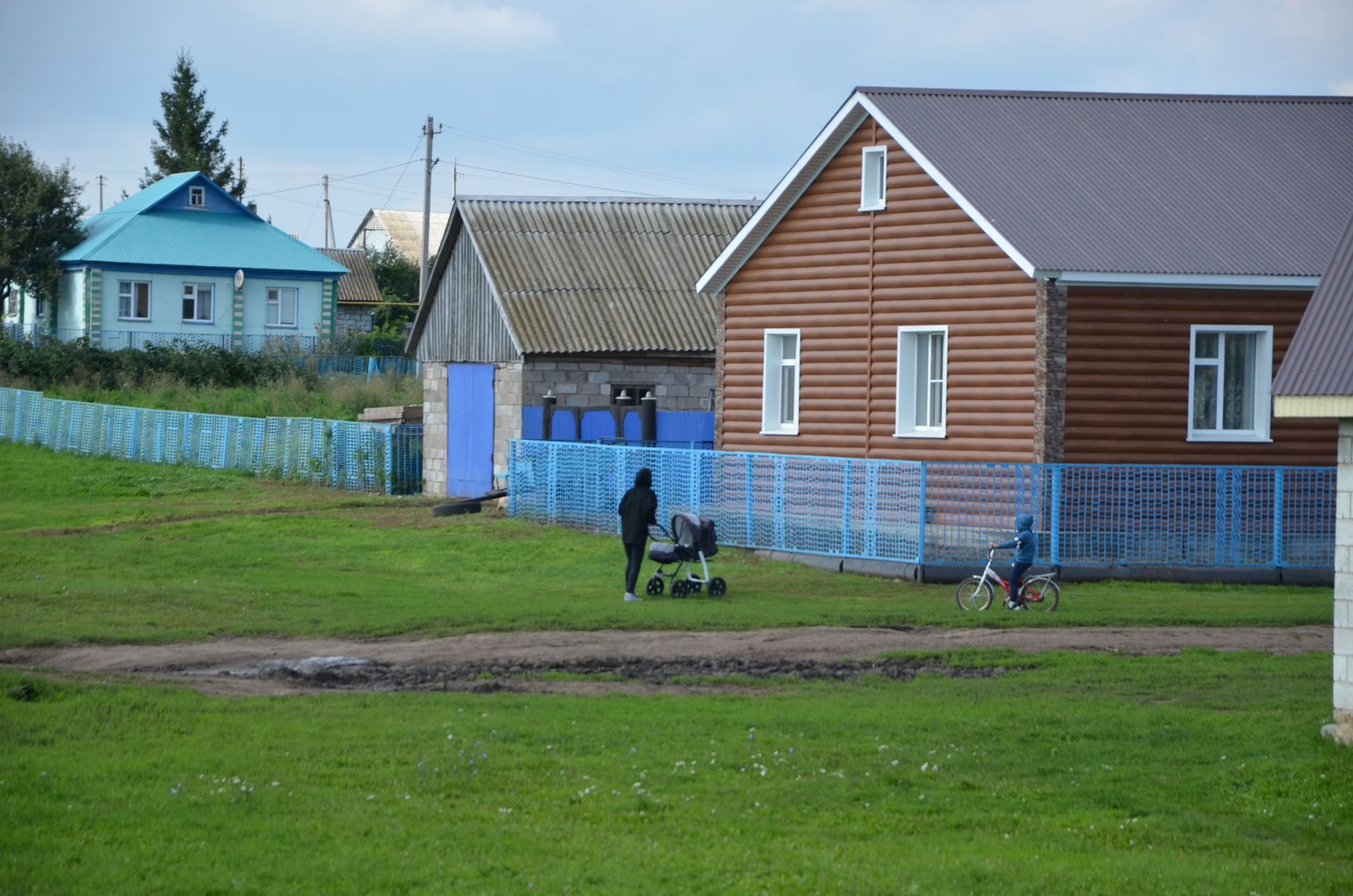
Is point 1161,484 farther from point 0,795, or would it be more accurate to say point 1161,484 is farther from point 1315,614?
point 0,795

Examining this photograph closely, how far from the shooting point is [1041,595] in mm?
18375

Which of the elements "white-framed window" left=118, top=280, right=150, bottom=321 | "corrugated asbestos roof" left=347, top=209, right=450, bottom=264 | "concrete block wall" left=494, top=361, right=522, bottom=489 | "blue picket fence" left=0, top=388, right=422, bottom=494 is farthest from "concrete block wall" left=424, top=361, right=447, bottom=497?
"corrugated asbestos roof" left=347, top=209, right=450, bottom=264

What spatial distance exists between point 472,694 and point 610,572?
30.6 ft

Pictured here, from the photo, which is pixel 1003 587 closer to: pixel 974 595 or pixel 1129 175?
pixel 974 595

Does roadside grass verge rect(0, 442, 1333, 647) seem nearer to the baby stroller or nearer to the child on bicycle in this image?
the baby stroller

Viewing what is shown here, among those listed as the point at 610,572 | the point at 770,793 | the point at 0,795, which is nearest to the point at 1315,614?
the point at 610,572

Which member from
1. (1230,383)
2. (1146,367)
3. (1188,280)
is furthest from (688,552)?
(1230,383)

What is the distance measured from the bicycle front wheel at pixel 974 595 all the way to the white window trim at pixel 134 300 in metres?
45.6

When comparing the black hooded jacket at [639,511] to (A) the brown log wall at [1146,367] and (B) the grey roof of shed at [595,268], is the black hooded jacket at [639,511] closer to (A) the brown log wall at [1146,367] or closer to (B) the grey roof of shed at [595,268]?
(A) the brown log wall at [1146,367]

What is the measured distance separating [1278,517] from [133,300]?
46.0 m

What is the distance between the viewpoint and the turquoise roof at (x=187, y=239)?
57.6 metres

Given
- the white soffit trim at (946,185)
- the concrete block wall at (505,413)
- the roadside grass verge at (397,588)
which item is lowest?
the roadside grass verge at (397,588)

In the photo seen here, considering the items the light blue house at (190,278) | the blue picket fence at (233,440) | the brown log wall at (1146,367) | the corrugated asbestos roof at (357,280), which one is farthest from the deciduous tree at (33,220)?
the brown log wall at (1146,367)

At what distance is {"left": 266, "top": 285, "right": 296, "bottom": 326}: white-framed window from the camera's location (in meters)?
60.7
